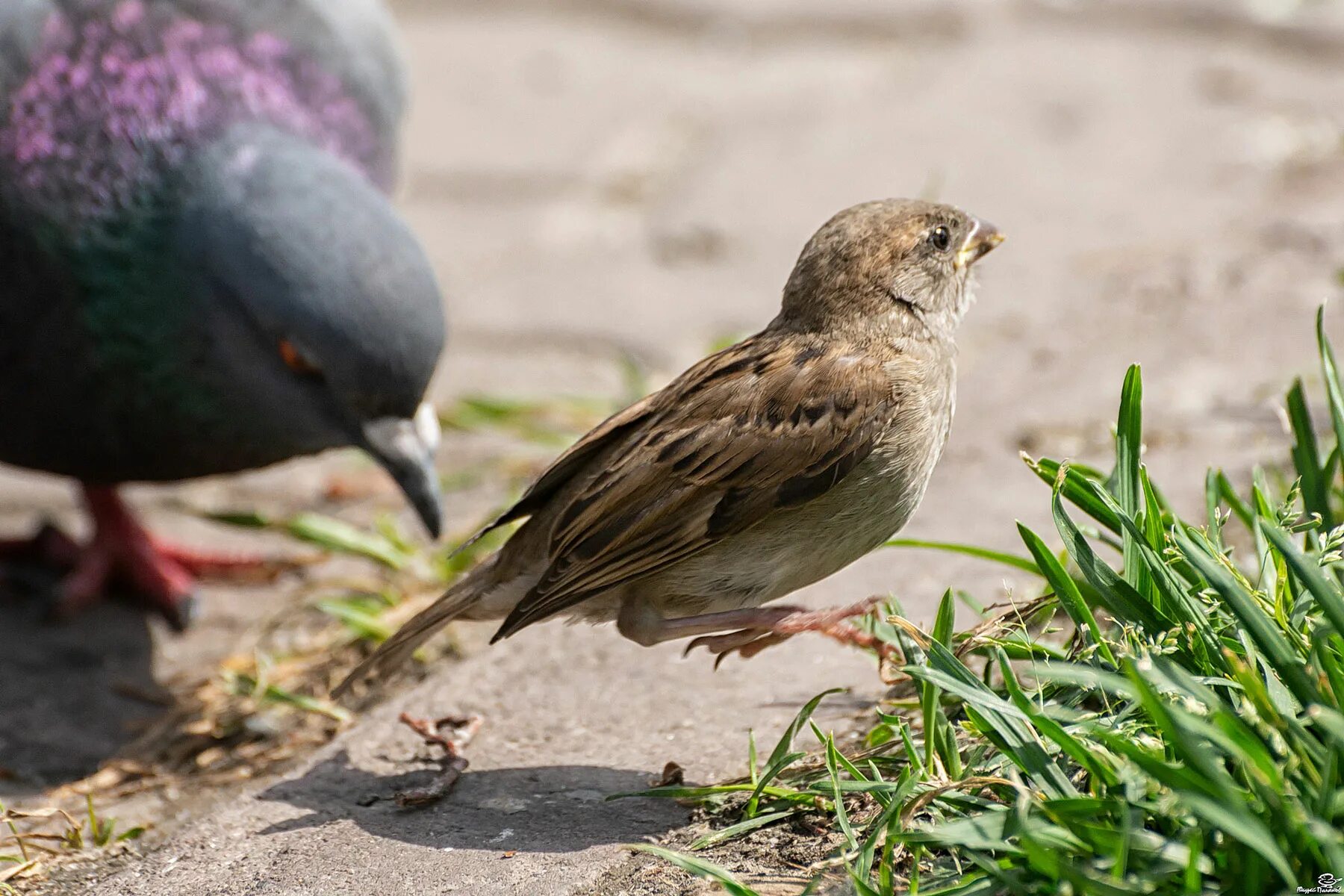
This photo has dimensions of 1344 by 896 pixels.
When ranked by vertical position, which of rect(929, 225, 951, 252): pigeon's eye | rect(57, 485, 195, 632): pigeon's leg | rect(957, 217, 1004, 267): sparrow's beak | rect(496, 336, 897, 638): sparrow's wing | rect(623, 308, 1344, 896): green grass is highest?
rect(957, 217, 1004, 267): sparrow's beak

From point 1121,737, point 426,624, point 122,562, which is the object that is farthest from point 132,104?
point 1121,737

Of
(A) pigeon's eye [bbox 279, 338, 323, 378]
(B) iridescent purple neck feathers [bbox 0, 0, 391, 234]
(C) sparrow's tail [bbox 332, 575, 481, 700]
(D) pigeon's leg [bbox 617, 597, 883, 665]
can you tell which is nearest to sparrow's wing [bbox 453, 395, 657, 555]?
(C) sparrow's tail [bbox 332, 575, 481, 700]

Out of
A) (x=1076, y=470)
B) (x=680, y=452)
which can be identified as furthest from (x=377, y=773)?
(x=1076, y=470)

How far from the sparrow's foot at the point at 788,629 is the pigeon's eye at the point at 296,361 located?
1417mm

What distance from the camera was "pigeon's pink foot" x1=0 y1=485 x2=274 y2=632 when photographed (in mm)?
4594

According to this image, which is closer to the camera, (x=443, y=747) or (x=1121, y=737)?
(x=1121, y=737)

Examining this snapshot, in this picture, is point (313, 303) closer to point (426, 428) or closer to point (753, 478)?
point (426, 428)

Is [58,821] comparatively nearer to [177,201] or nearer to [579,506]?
[579,506]

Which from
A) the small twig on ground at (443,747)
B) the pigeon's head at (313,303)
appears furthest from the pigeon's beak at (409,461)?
the small twig on ground at (443,747)

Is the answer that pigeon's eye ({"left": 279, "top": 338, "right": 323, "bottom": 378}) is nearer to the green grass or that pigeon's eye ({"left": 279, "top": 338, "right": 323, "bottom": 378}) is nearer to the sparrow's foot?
the sparrow's foot

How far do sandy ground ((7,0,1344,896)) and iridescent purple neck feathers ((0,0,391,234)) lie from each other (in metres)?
1.18

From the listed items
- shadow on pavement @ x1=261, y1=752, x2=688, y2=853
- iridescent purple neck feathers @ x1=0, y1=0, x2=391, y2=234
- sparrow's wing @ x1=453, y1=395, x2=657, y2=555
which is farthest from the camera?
iridescent purple neck feathers @ x1=0, y1=0, x2=391, y2=234

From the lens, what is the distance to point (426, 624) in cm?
320

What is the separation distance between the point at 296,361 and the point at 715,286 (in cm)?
199
